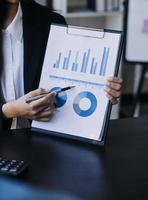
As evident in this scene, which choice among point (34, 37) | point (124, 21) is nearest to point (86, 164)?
point (34, 37)

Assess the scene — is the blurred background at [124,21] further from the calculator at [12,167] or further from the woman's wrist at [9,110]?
the calculator at [12,167]

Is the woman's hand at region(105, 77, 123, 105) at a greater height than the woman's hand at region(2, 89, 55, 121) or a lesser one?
greater

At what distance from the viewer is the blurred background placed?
2.82 meters

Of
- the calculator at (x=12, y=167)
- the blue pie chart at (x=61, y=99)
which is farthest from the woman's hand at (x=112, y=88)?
the calculator at (x=12, y=167)

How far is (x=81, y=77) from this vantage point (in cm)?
118

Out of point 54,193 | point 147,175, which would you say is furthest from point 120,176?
point 54,193

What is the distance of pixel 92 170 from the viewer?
101 cm

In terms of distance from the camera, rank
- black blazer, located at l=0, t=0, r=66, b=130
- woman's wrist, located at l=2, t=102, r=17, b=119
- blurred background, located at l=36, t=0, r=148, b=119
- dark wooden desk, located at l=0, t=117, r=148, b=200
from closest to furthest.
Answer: dark wooden desk, located at l=0, t=117, r=148, b=200
woman's wrist, located at l=2, t=102, r=17, b=119
black blazer, located at l=0, t=0, r=66, b=130
blurred background, located at l=36, t=0, r=148, b=119

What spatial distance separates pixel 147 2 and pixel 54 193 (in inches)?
83.7

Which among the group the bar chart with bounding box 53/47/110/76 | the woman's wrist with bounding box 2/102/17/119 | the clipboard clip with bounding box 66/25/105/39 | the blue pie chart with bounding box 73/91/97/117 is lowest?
the woman's wrist with bounding box 2/102/17/119

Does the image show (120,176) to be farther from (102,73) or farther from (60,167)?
(102,73)

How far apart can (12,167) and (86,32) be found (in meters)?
0.44

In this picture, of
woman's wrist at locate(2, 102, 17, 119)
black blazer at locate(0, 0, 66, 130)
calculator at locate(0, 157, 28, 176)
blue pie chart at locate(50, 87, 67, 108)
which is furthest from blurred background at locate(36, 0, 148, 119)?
calculator at locate(0, 157, 28, 176)

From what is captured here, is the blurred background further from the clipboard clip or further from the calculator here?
the calculator
